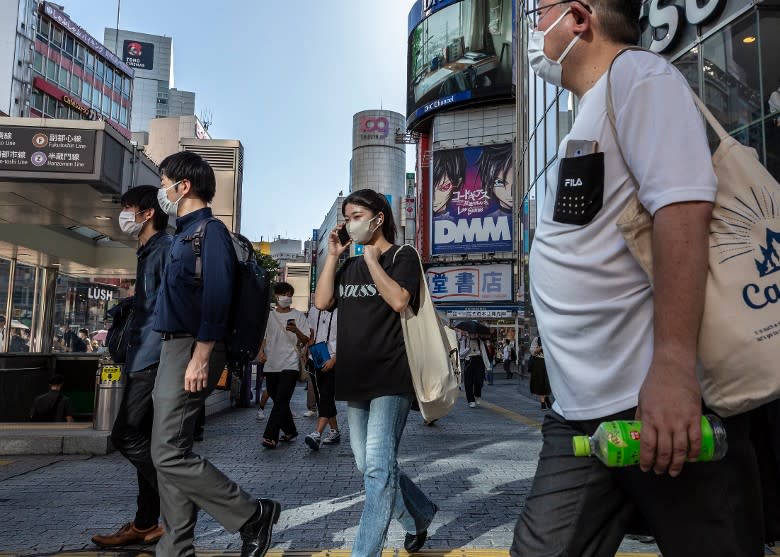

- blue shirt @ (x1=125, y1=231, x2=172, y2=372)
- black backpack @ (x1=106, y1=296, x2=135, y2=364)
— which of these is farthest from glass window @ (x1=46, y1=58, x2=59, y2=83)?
blue shirt @ (x1=125, y1=231, x2=172, y2=372)

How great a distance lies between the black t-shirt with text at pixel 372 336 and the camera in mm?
2957

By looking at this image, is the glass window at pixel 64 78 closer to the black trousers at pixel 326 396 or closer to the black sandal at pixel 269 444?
the black trousers at pixel 326 396

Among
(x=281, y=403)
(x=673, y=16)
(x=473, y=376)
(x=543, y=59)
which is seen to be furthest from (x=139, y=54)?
(x=543, y=59)

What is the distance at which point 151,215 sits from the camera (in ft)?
12.3

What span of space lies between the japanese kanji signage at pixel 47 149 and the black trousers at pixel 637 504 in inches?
289

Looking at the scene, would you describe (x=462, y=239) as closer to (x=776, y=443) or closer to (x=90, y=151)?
(x=90, y=151)

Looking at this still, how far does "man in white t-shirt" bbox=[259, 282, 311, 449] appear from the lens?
6918mm

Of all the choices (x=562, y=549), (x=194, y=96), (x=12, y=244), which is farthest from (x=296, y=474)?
(x=194, y=96)

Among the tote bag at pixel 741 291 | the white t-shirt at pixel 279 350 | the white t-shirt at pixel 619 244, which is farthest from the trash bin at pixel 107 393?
the tote bag at pixel 741 291

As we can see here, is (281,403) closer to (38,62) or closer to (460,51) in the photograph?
A: (460,51)

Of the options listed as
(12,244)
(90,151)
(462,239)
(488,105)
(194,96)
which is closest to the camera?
(90,151)

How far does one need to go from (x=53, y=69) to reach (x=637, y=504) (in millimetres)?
55284

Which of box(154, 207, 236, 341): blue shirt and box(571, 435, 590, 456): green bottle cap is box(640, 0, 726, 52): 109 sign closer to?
box(154, 207, 236, 341): blue shirt

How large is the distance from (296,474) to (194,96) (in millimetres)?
129747
